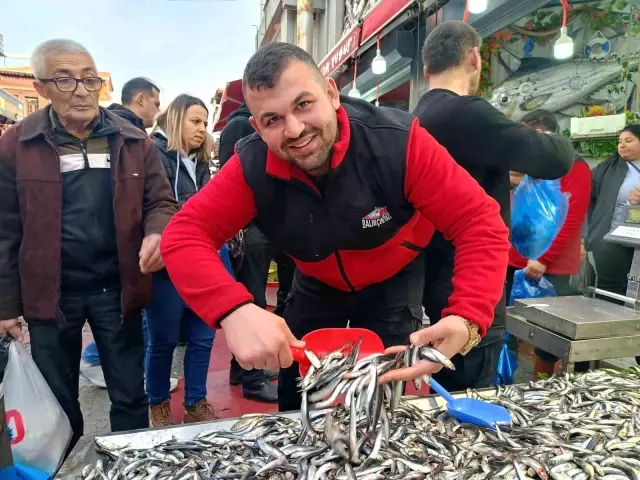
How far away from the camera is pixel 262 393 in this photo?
14.0ft

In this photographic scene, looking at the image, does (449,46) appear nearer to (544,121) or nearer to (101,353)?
(544,121)

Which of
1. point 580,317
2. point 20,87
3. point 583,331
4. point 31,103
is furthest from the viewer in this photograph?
point 31,103

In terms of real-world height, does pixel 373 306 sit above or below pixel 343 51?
below

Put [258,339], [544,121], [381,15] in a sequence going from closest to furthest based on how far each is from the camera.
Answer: [258,339], [544,121], [381,15]

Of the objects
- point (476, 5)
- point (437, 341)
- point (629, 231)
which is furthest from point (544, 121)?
point (437, 341)

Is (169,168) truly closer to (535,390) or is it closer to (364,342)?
(364,342)

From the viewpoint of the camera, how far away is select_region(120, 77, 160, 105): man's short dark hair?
15.4ft

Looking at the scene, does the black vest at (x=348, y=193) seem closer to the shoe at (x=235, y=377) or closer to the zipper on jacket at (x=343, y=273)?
the zipper on jacket at (x=343, y=273)

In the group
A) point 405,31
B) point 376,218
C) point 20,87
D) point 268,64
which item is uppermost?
point 20,87

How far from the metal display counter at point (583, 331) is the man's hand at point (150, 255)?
2.51 metres

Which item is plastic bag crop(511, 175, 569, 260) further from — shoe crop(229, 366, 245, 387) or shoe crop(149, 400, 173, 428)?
shoe crop(149, 400, 173, 428)

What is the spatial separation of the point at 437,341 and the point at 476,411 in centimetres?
70

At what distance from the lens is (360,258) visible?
2.22 m

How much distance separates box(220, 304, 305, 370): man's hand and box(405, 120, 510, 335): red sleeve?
606 mm
